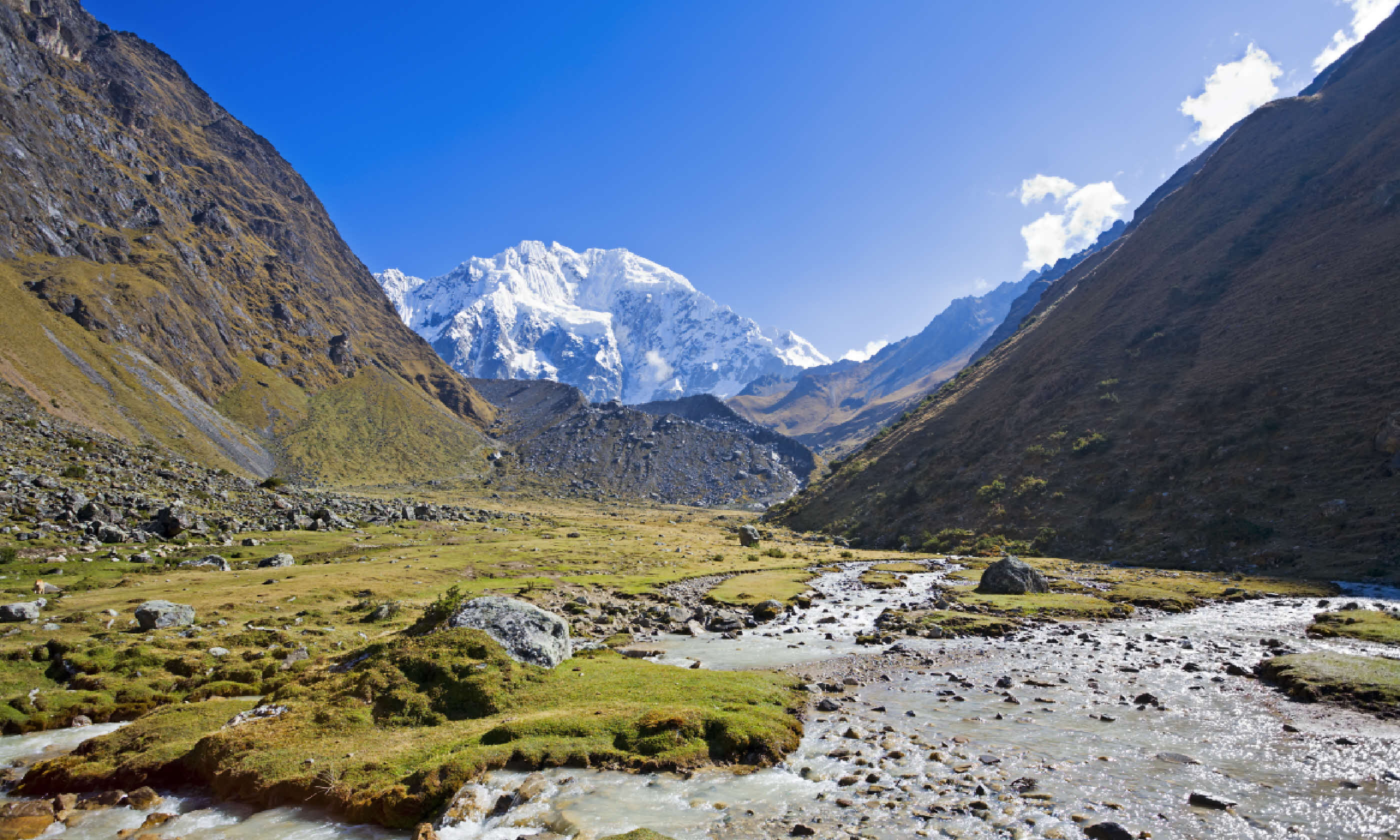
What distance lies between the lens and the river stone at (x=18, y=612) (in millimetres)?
28469

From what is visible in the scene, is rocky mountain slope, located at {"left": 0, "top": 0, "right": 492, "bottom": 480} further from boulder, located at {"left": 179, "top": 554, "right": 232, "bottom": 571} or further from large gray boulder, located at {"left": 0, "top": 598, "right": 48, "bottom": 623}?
large gray boulder, located at {"left": 0, "top": 598, "right": 48, "bottom": 623}

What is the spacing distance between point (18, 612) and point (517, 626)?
2656 cm

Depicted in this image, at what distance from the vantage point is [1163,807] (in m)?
15.0

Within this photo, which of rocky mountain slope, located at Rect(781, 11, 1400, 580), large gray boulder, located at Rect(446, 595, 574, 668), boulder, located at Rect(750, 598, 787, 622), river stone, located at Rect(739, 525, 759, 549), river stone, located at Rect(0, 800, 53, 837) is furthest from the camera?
river stone, located at Rect(739, 525, 759, 549)

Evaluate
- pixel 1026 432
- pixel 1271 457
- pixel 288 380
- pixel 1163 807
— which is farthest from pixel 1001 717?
pixel 288 380

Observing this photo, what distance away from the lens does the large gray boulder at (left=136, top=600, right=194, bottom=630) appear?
98.0 ft

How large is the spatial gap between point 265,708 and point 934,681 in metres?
28.0

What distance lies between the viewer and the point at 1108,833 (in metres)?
13.6

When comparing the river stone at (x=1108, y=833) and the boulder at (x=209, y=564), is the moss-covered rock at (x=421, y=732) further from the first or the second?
A: the boulder at (x=209, y=564)

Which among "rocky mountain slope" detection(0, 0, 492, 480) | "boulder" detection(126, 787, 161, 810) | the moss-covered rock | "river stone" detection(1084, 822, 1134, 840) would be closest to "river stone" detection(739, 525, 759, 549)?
the moss-covered rock

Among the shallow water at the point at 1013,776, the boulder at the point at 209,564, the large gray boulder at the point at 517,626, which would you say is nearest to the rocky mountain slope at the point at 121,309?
the boulder at the point at 209,564

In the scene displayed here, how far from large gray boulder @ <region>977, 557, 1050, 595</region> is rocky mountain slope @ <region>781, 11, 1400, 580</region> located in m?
22.2

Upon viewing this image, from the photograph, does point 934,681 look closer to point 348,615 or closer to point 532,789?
point 532,789

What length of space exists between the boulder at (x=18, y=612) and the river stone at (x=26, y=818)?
1944 centimetres
